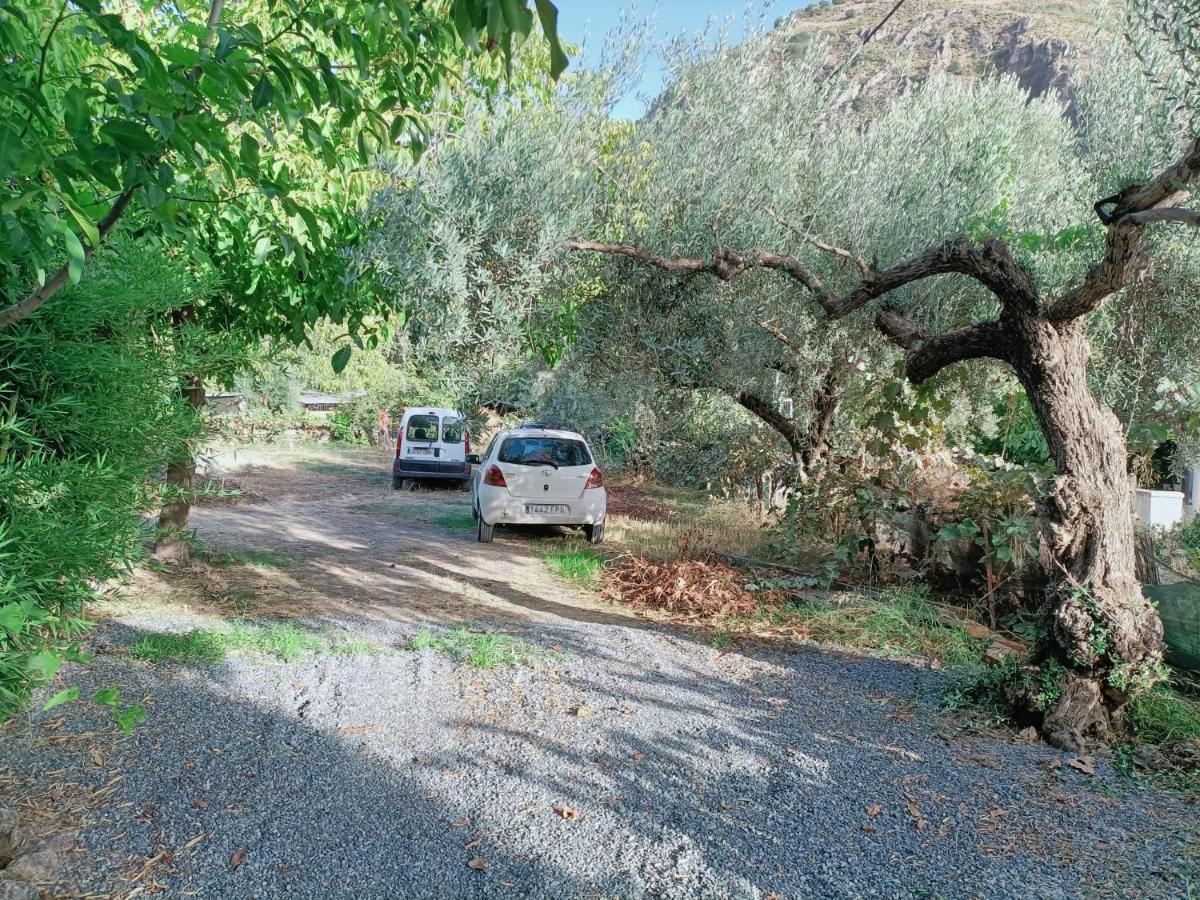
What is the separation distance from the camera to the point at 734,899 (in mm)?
2975

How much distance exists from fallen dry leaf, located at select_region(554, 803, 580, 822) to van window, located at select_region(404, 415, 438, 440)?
1451cm

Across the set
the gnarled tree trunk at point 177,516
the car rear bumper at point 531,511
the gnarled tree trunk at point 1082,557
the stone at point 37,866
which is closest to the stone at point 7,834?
the stone at point 37,866

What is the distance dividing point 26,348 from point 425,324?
102 inches

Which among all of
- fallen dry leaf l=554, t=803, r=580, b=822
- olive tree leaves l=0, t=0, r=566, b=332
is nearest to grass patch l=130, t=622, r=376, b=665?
fallen dry leaf l=554, t=803, r=580, b=822

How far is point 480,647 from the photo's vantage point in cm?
588

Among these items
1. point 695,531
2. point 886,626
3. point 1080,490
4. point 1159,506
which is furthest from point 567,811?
point 1159,506

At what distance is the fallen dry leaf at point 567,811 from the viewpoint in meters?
3.56

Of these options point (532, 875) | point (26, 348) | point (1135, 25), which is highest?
point (1135, 25)

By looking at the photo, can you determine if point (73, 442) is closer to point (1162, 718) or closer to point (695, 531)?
point (1162, 718)

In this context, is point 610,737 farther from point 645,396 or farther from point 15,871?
point 645,396

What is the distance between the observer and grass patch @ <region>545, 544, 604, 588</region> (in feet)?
29.7

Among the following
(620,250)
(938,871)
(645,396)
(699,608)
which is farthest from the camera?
(645,396)

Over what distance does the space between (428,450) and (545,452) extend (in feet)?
23.3

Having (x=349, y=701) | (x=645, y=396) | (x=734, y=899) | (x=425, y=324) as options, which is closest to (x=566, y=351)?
(x=645, y=396)
